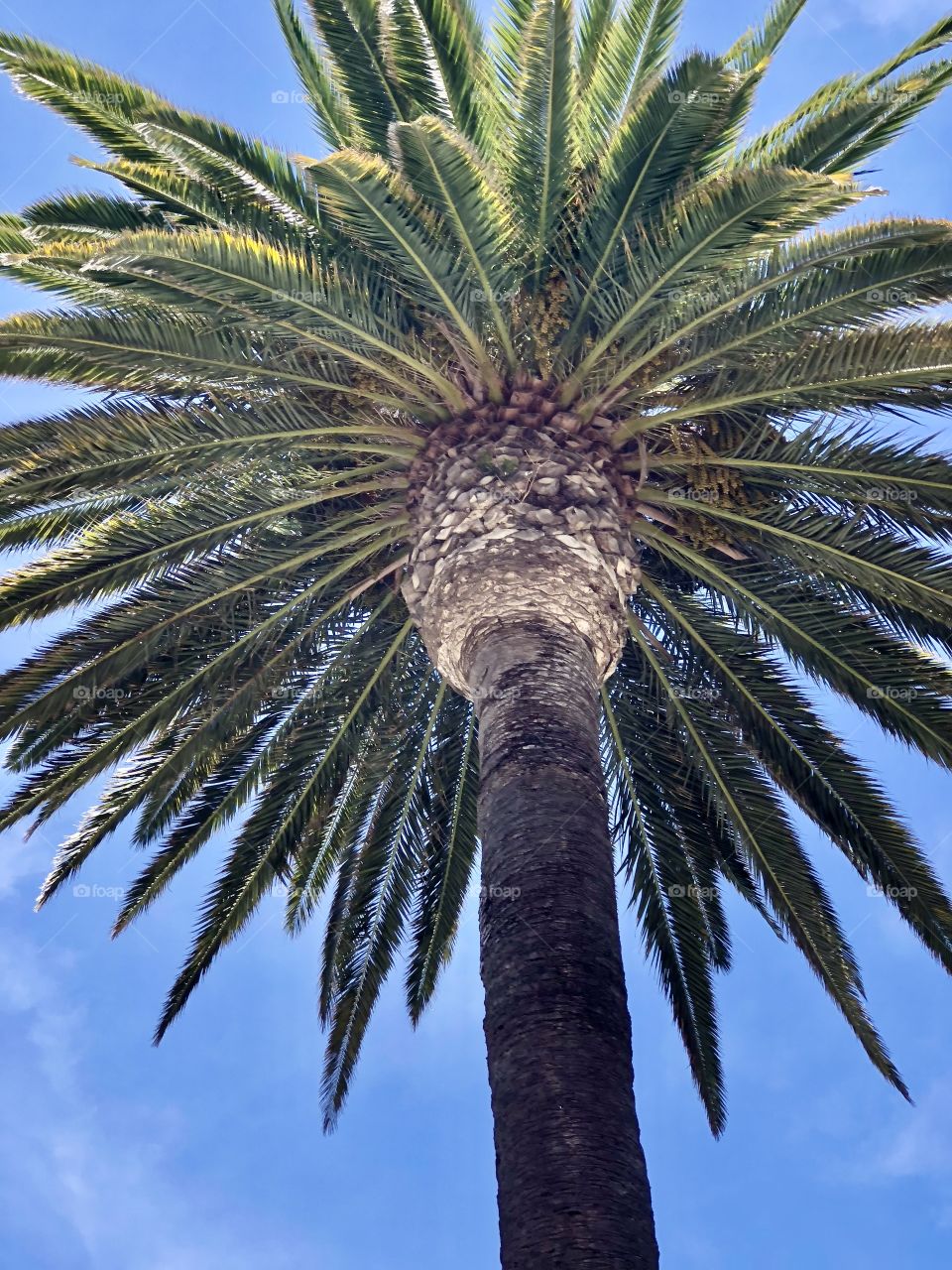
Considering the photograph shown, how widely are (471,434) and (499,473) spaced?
0.45 meters

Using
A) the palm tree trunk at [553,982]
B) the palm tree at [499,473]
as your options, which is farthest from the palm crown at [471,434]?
the palm tree trunk at [553,982]

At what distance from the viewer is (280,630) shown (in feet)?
34.3

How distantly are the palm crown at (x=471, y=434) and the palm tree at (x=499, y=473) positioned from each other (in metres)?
0.03

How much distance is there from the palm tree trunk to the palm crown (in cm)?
187

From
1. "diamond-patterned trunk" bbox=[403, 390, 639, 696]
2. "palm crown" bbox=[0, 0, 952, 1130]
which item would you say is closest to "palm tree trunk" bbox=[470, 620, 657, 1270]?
"diamond-patterned trunk" bbox=[403, 390, 639, 696]

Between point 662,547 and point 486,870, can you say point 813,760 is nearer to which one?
point 662,547

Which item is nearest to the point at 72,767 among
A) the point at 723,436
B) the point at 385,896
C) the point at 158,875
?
the point at 158,875

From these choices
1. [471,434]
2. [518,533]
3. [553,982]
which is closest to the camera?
[553,982]

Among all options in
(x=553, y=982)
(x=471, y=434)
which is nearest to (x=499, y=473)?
(x=471, y=434)

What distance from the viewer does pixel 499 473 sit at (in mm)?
9102

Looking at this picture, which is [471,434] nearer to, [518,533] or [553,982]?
[518,533]

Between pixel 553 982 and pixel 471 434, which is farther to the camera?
pixel 471 434

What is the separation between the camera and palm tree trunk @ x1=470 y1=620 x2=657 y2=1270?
543 centimetres

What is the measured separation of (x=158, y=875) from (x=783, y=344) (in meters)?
6.36
